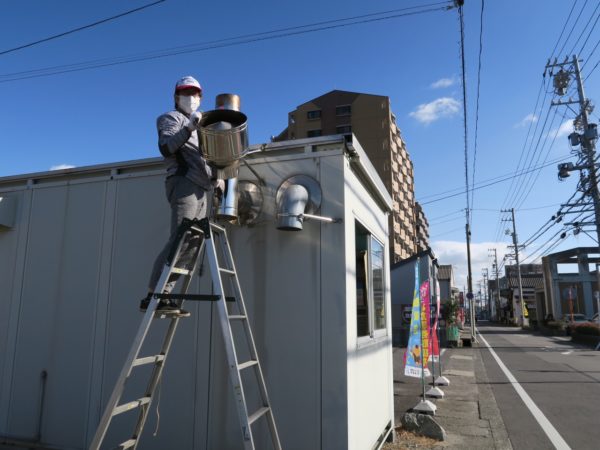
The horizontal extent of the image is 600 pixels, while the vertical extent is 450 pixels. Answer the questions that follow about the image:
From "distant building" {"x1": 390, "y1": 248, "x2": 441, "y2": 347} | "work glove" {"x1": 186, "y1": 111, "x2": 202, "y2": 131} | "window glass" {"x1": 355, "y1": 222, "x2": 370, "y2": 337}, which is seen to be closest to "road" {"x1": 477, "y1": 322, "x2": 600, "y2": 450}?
"window glass" {"x1": 355, "y1": 222, "x2": 370, "y2": 337}

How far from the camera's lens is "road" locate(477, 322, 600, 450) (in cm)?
657

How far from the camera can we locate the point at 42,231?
4.90 metres

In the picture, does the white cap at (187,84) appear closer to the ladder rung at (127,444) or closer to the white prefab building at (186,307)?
the white prefab building at (186,307)

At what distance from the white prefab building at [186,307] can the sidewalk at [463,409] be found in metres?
1.77

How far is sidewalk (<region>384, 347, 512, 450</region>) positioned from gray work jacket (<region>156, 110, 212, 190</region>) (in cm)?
407

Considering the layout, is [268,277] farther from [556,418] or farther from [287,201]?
[556,418]

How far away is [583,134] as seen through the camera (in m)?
23.4

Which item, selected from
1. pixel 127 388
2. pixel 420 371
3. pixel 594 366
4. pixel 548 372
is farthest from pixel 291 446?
pixel 594 366

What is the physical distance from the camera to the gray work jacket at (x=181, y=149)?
308cm

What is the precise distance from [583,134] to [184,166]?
25.9 m

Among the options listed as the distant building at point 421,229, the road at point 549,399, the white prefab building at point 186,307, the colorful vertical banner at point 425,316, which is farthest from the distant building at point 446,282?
the distant building at point 421,229

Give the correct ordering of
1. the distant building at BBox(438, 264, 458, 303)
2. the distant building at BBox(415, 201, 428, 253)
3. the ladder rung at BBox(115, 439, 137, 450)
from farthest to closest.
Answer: the distant building at BBox(415, 201, 428, 253) < the distant building at BBox(438, 264, 458, 303) < the ladder rung at BBox(115, 439, 137, 450)

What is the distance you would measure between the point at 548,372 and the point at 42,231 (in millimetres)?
14078

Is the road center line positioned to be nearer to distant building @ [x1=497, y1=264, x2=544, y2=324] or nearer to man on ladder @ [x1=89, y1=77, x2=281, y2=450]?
man on ladder @ [x1=89, y1=77, x2=281, y2=450]
